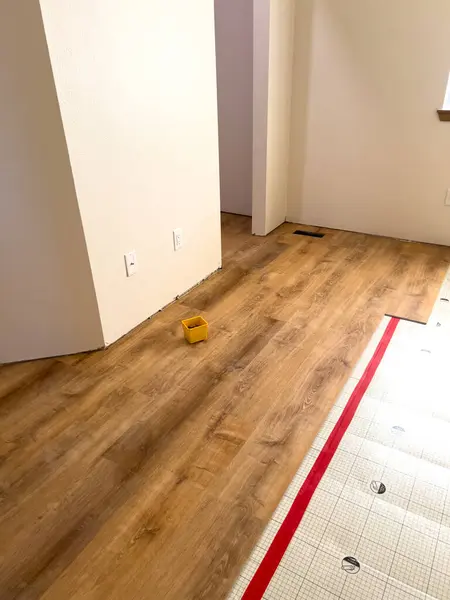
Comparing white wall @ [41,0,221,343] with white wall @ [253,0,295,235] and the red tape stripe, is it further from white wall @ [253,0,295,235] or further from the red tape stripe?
the red tape stripe

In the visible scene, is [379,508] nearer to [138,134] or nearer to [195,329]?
[195,329]

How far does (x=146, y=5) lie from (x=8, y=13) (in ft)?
2.16

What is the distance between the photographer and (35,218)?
182 cm

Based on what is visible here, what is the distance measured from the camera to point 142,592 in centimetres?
117

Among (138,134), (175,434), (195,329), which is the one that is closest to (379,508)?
(175,434)

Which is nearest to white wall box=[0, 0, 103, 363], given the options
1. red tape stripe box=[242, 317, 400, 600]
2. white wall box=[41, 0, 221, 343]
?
white wall box=[41, 0, 221, 343]

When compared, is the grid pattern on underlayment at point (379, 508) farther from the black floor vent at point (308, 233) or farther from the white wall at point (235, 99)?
the white wall at point (235, 99)

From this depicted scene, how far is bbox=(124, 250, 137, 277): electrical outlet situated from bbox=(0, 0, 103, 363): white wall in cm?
24

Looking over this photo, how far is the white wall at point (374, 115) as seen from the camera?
2863 mm

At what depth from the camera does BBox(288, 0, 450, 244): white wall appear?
2863 millimetres

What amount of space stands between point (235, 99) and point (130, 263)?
2128 millimetres

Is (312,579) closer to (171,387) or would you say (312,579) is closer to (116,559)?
(116,559)

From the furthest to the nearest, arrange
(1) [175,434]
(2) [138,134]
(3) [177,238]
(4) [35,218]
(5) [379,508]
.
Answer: (3) [177,238] → (2) [138,134] → (4) [35,218] → (1) [175,434] → (5) [379,508]

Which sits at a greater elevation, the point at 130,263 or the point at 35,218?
the point at 35,218
